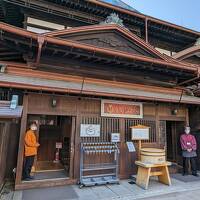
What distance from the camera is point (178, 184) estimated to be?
539 cm

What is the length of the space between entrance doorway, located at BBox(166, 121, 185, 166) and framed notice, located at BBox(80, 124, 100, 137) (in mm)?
3562

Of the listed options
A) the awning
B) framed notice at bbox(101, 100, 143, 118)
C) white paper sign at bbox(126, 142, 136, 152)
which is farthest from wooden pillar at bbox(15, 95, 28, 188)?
white paper sign at bbox(126, 142, 136, 152)

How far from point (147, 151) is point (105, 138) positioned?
4.37ft

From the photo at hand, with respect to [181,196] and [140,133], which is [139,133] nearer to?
[140,133]

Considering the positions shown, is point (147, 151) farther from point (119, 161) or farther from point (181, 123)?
point (181, 123)

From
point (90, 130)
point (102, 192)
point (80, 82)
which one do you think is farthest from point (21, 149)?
point (80, 82)

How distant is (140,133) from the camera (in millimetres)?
6027

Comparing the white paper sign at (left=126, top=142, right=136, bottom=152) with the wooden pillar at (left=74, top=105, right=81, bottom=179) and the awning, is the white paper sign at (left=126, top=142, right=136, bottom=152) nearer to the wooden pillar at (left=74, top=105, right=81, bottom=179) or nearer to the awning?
the wooden pillar at (left=74, top=105, right=81, bottom=179)

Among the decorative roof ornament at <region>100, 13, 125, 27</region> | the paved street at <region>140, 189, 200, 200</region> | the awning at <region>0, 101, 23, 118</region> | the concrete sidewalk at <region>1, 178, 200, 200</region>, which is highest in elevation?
the decorative roof ornament at <region>100, 13, 125, 27</region>

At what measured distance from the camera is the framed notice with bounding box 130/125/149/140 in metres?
5.91

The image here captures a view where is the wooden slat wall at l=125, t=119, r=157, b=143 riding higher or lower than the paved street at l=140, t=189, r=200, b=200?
higher

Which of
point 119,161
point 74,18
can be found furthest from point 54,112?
point 74,18

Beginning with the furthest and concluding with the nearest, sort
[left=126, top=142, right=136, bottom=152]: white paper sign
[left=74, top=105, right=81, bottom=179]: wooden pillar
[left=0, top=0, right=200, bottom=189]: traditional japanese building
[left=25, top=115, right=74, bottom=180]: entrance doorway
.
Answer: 1. [left=25, top=115, right=74, bottom=180]: entrance doorway
2. [left=126, top=142, right=136, bottom=152]: white paper sign
3. [left=74, top=105, right=81, bottom=179]: wooden pillar
4. [left=0, top=0, right=200, bottom=189]: traditional japanese building

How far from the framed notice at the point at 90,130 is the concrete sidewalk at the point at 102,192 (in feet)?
4.76
